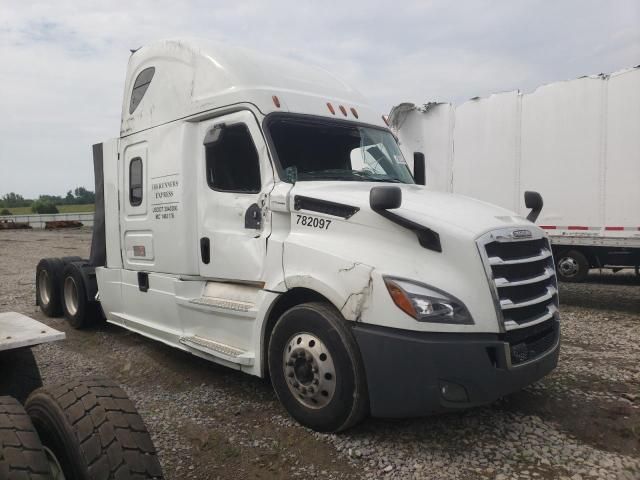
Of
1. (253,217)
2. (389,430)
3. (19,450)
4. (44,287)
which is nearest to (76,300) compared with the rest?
(44,287)

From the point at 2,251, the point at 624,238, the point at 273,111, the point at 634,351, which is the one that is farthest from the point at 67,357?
the point at 2,251

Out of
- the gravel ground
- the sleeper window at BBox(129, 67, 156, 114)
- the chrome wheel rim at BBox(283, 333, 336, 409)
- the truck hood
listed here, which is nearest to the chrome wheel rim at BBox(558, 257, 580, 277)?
the gravel ground

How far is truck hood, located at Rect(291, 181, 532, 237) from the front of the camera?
3453 mm

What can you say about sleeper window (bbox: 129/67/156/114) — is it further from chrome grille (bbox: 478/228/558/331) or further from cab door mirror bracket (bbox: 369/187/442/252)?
chrome grille (bbox: 478/228/558/331)

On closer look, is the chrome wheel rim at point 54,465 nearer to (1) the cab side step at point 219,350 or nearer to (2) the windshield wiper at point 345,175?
(1) the cab side step at point 219,350

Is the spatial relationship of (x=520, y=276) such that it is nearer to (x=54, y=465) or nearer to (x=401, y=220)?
(x=401, y=220)

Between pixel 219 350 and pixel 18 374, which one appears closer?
pixel 18 374

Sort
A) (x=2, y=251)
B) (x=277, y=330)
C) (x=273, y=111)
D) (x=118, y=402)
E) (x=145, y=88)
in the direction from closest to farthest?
(x=118, y=402) < (x=277, y=330) < (x=273, y=111) < (x=145, y=88) < (x=2, y=251)

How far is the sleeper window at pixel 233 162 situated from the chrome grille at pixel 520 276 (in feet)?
6.58

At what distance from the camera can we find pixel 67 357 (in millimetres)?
5773

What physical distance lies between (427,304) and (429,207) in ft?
2.57

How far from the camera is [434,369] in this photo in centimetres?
322

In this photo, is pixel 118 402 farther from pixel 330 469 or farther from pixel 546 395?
pixel 546 395

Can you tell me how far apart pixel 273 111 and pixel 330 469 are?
2.84 metres
